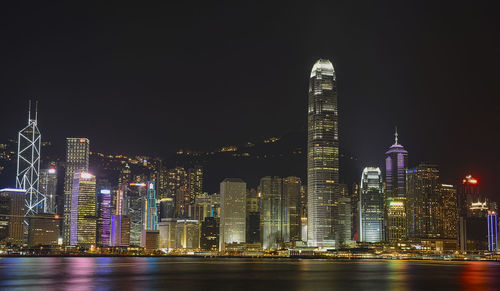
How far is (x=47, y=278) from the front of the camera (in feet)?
360

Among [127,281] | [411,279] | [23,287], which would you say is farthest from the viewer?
[411,279]

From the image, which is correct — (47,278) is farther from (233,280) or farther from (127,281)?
(233,280)

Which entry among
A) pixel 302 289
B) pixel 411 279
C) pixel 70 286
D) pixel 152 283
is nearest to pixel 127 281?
pixel 152 283

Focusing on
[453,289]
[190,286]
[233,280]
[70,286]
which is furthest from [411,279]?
[70,286]

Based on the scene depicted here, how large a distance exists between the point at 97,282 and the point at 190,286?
49.5 ft

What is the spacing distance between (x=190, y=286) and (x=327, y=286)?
20.1 metres

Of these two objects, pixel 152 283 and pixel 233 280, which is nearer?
pixel 152 283

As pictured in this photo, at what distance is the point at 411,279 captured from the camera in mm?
115125

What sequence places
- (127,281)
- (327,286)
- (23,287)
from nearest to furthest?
(23,287), (327,286), (127,281)

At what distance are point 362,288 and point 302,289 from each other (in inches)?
408

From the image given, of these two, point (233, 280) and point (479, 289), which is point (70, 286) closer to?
point (233, 280)

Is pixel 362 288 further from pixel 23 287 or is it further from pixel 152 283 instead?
pixel 23 287

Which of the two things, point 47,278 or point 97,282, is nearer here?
point 97,282

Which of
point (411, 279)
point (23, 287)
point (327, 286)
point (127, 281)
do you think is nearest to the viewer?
point (23, 287)
